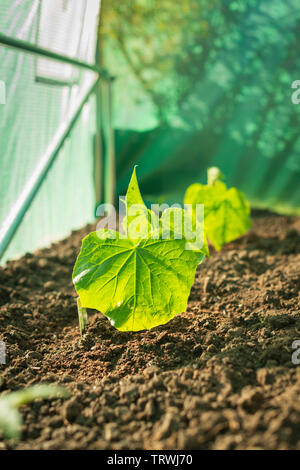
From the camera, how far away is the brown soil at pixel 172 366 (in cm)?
113

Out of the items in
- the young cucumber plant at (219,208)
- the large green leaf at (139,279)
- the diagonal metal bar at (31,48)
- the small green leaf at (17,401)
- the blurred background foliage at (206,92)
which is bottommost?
the small green leaf at (17,401)

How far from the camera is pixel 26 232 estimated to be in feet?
8.77

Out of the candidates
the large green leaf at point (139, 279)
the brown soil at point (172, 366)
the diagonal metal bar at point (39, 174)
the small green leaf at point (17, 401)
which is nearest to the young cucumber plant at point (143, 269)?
A: the large green leaf at point (139, 279)

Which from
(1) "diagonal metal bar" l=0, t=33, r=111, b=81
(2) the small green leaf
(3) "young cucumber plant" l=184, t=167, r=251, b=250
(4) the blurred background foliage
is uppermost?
(4) the blurred background foliage

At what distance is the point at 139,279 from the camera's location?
1597 mm

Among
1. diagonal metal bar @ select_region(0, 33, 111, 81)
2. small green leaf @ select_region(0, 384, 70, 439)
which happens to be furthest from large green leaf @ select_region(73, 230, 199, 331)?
diagonal metal bar @ select_region(0, 33, 111, 81)

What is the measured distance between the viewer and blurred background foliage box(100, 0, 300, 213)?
3742 millimetres

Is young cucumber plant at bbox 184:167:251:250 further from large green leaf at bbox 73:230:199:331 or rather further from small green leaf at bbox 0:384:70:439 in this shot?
small green leaf at bbox 0:384:70:439

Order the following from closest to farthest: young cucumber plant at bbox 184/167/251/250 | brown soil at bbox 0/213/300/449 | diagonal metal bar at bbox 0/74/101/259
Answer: brown soil at bbox 0/213/300/449 → diagonal metal bar at bbox 0/74/101/259 → young cucumber plant at bbox 184/167/251/250

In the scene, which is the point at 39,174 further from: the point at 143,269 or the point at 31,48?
the point at 143,269

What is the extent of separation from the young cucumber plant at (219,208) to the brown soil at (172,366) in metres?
0.27

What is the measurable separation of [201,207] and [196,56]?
1.94 m

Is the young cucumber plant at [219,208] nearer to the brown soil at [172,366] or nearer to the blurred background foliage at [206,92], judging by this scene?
the brown soil at [172,366]

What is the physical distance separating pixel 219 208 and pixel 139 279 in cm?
120
